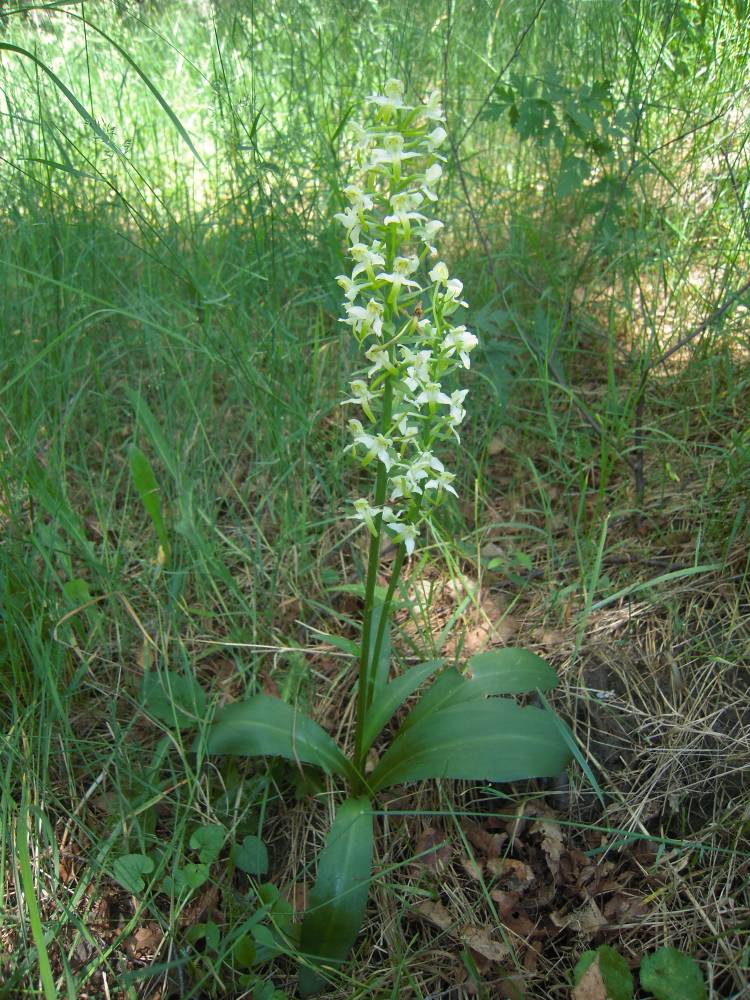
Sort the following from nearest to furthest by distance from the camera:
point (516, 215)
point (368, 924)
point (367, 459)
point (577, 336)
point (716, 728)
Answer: point (367, 459) < point (368, 924) < point (716, 728) < point (577, 336) < point (516, 215)

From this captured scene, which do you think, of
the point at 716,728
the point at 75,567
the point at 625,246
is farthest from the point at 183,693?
the point at 625,246

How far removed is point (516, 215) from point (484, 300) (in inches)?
23.5

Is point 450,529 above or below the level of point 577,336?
below

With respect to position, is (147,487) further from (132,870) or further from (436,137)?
(436,137)

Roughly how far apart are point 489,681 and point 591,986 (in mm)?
715

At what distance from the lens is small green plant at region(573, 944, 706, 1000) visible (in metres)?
1.61

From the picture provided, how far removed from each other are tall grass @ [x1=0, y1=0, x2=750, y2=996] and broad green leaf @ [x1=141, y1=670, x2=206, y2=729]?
0.06m

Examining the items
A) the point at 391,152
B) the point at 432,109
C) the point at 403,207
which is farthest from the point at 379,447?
the point at 432,109

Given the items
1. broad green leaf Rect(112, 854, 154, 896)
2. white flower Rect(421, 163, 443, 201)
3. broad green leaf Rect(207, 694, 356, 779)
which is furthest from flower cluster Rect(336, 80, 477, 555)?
broad green leaf Rect(112, 854, 154, 896)

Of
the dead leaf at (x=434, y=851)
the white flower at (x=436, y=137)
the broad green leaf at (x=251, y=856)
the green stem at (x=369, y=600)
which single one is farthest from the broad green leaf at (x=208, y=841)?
the white flower at (x=436, y=137)

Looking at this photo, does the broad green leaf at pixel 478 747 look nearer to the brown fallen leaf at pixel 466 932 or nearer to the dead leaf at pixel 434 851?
the dead leaf at pixel 434 851

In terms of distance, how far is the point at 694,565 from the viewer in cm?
228

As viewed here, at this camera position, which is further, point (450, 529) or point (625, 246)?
point (625, 246)

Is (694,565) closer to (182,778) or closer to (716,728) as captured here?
(716,728)
